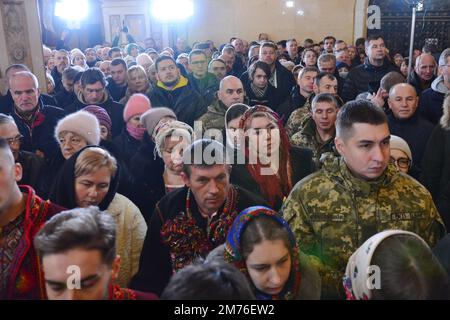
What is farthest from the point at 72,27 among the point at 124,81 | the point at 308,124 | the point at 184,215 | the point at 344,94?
the point at 184,215

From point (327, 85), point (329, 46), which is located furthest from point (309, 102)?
point (329, 46)

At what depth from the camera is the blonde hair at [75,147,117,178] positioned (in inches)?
97.0

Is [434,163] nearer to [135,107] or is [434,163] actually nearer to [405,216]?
[405,216]

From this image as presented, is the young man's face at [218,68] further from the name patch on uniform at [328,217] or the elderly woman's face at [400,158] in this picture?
the name patch on uniform at [328,217]

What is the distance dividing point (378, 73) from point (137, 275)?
4466 millimetres

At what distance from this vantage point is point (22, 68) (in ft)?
15.7

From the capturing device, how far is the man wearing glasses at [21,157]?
2982mm

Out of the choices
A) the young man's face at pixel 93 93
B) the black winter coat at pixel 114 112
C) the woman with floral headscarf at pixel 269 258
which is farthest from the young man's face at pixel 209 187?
the young man's face at pixel 93 93

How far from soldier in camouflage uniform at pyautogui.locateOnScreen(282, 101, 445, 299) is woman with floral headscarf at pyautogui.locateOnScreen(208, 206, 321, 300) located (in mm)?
307

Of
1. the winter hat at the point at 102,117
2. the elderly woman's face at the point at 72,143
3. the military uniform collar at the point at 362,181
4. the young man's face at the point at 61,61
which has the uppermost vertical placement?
the young man's face at the point at 61,61

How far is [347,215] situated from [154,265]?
1014 millimetres

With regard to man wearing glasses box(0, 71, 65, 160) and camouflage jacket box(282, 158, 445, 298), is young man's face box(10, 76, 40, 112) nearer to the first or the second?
man wearing glasses box(0, 71, 65, 160)

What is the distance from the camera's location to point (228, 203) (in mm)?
2465

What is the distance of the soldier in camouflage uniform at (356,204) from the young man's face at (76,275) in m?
1.03
